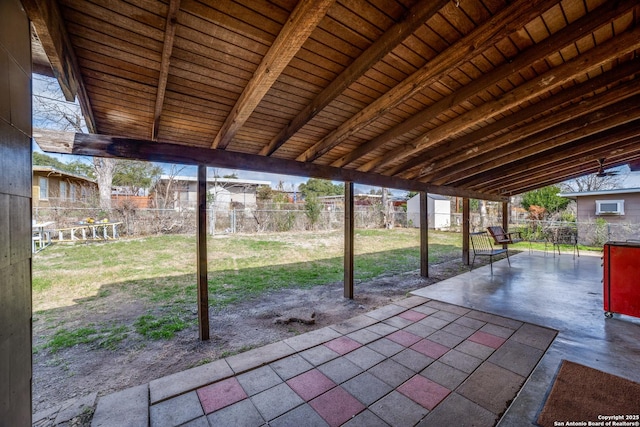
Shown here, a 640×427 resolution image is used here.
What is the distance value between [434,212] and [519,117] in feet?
55.4

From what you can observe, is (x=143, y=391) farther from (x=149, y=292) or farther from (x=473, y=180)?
(x=473, y=180)

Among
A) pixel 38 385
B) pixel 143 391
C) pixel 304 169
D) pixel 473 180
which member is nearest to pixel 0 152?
pixel 143 391

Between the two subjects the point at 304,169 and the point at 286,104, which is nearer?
the point at 286,104

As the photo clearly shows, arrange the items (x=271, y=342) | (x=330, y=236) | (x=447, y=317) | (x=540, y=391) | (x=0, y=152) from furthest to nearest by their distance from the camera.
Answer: (x=330, y=236) → (x=447, y=317) → (x=271, y=342) → (x=540, y=391) → (x=0, y=152)

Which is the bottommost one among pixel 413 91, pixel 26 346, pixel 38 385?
pixel 38 385

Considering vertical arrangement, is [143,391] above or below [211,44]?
below

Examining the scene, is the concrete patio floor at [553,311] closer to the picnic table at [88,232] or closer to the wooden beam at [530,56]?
the wooden beam at [530,56]

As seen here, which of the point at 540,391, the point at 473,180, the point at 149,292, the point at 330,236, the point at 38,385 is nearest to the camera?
the point at 540,391

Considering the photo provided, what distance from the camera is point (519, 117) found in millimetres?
3203

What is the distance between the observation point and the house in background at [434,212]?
59.4 ft

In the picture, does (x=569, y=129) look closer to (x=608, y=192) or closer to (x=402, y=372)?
(x=402, y=372)

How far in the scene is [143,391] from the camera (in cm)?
204

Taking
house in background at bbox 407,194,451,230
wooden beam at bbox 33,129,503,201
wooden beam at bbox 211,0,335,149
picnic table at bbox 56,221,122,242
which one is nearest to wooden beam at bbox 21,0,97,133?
wooden beam at bbox 33,129,503,201

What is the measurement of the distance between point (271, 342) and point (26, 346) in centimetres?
198
